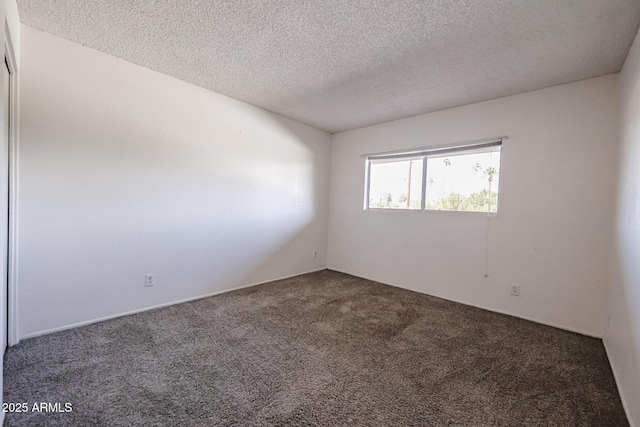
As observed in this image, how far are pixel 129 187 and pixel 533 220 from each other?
4.05 metres

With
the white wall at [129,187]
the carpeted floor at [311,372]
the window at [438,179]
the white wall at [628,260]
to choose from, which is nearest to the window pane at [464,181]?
the window at [438,179]

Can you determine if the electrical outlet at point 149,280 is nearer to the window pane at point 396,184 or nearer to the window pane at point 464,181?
the window pane at point 396,184

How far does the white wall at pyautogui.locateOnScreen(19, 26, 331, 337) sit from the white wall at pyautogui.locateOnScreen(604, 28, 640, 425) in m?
3.42

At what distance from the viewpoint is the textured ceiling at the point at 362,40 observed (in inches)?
69.0

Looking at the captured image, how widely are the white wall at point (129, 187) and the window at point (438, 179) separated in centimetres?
159

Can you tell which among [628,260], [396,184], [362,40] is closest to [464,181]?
[396,184]

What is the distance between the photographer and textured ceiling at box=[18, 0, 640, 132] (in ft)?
5.75

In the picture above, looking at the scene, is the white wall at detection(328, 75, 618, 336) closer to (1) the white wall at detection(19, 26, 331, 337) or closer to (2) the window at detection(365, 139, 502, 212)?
(2) the window at detection(365, 139, 502, 212)

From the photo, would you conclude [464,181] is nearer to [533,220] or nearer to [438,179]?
[438,179]

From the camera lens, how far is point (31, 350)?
6.36ft

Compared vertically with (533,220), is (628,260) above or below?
below

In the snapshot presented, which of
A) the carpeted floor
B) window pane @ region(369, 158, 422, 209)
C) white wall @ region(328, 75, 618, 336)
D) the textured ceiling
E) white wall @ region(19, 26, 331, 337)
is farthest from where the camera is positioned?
window pane @ region(369, 158, 422, 209)

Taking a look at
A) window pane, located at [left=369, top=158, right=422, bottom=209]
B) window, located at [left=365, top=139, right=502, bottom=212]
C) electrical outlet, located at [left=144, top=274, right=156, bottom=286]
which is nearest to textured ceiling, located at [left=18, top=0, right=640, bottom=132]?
window, located at [left=365, top=139, right=502, bottom=212]

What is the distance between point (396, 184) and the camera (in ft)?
13.1
